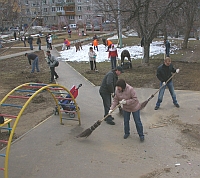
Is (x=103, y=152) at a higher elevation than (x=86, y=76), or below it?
below

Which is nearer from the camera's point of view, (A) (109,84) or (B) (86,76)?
(A) (109,84)

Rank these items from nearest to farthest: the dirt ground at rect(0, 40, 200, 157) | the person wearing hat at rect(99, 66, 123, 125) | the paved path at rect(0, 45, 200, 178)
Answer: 1. the paved path at rect(0, 45, 200, 178)
2. the person wearing hat at rect(99, 66, 123, 125)
3. the dirt ground at rect(0, 40, 200, 157)

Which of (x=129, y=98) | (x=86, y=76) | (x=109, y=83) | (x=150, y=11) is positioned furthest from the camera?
(x=150, y=11)

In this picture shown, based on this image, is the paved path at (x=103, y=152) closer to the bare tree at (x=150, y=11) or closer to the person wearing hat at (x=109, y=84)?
the person wearing hat at (x=109, y=84)

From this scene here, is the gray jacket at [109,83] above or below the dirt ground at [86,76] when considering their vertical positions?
above

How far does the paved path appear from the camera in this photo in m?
5.27

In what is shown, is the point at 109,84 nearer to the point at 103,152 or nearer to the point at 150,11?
the point at 103,152

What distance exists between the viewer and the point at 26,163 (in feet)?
18.6

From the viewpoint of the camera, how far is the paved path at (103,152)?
5.27 metres

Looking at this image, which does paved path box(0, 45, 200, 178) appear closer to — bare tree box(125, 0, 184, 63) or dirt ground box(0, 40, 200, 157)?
dirt ground box(0, 40, 200, 157)

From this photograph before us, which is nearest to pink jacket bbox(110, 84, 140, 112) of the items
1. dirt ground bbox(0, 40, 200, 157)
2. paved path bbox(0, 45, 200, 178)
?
paved path bbox(0, 45, 200, 178)

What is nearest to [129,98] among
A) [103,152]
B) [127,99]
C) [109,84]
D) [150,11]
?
[127,99]

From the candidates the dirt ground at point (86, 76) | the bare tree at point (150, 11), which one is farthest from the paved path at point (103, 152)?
the bare tree at point (150, 11)

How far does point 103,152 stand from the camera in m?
6.03
